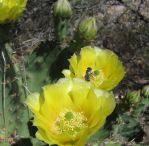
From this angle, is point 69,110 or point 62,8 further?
point 62,8

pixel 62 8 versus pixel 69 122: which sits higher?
pixel 62 8

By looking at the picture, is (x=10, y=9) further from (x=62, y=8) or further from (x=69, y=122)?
(x=69, y=122)

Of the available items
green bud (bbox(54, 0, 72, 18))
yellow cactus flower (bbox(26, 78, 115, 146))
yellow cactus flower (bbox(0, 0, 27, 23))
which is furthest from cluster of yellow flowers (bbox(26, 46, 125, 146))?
yellow cactus flower (bbox(0, 0, 27, 23))

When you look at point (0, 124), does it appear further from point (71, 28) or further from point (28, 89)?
point (71, 28)

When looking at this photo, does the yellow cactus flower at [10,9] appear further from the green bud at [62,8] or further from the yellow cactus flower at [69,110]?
the yellow cactus flower at [69,110]

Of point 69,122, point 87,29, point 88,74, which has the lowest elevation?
point 69,122

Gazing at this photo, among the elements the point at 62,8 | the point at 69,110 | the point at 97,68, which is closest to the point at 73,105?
the point at 69,110

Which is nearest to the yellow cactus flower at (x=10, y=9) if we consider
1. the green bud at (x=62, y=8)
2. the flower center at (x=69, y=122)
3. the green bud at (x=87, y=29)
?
the green bud at (x=62, y=8)
